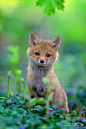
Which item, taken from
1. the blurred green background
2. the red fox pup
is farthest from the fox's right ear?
the blurred green background

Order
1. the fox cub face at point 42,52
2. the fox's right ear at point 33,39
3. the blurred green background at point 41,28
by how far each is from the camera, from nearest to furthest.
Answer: the fox cub face at point 42,52 < the fox's right ear at point 33,39 < the blurred green background at point 41,28

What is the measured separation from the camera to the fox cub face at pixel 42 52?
4789 mm

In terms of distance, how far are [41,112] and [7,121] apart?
781mm

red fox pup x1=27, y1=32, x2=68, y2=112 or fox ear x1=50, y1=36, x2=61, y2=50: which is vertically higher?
fox ear x1=50, y1=36, x2=61, y2=50

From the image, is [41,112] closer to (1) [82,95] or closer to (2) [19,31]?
(1) [82,95]

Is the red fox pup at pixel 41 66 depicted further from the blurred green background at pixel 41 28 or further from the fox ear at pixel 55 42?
the blurred green background at pixel 41 28

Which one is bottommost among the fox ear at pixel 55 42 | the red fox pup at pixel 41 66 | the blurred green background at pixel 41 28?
the red fox pup at pixel 41 66

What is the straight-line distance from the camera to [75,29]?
13383 mm

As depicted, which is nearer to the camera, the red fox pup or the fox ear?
the red fox pup

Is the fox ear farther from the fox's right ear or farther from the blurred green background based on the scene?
the blurred green background

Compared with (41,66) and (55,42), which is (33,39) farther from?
(41,66)

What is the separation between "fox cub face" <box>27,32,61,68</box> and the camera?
479 cm

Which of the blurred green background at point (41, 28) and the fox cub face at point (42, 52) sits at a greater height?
the blurred green background at point (41, 28)

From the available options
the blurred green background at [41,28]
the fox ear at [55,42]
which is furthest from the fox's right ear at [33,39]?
the blurred green background at [41,28]
